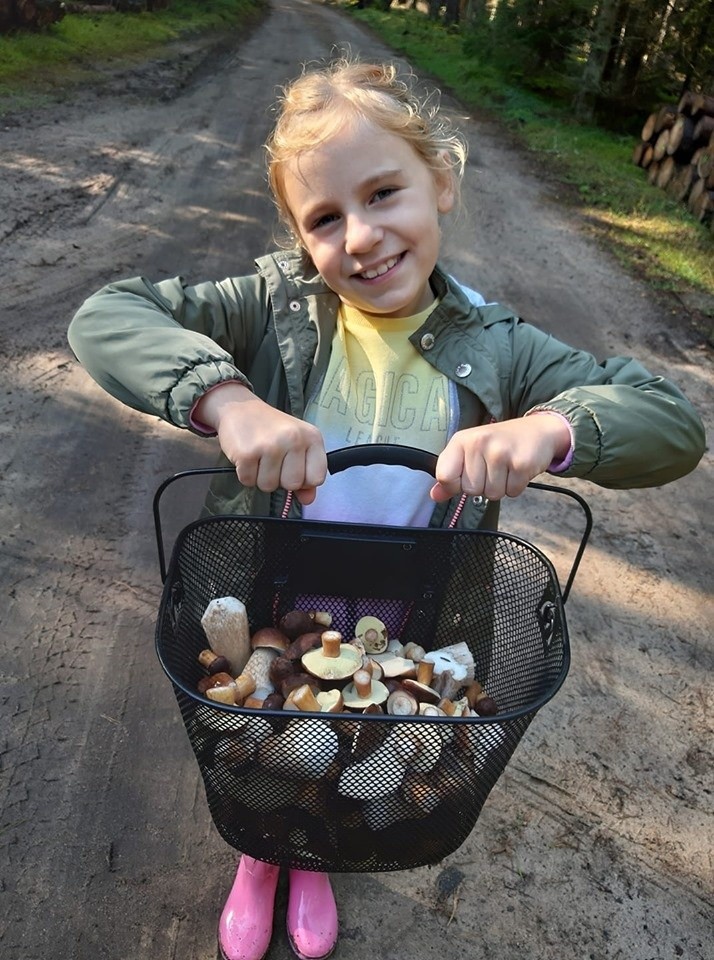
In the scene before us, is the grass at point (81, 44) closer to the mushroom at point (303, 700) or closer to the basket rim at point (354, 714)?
the basket rim at point (354, 714)

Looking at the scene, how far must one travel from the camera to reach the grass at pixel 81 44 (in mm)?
8094

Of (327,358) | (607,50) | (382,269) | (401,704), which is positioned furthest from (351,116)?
(607,50)

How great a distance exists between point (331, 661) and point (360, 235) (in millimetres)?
766

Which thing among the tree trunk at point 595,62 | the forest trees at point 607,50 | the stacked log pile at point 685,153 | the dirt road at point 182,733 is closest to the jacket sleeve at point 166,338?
the dirt road at point 182,733

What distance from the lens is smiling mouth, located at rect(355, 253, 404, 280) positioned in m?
1.48

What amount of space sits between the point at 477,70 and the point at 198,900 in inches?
547

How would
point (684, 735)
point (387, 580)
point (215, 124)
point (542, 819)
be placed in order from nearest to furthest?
point (387, 580) < point (542, 819) < point (684, 735) < point (215, 124)

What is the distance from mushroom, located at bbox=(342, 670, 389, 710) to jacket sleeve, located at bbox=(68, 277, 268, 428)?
0.50 m

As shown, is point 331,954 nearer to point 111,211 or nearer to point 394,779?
point 394,779

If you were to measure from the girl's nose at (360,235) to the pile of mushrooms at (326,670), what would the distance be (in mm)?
679

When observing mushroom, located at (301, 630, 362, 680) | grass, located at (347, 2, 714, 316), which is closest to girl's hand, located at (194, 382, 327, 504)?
mushroom, located at (301, 630, 362, 680)

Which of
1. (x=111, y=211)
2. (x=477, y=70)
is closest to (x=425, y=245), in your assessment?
(x=111, y=211)

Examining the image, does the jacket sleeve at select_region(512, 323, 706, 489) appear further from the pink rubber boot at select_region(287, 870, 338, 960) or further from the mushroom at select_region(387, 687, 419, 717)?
the pink rubber boot at select_region(287, 870, 338, 960)

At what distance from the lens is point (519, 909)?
6.47 feet
